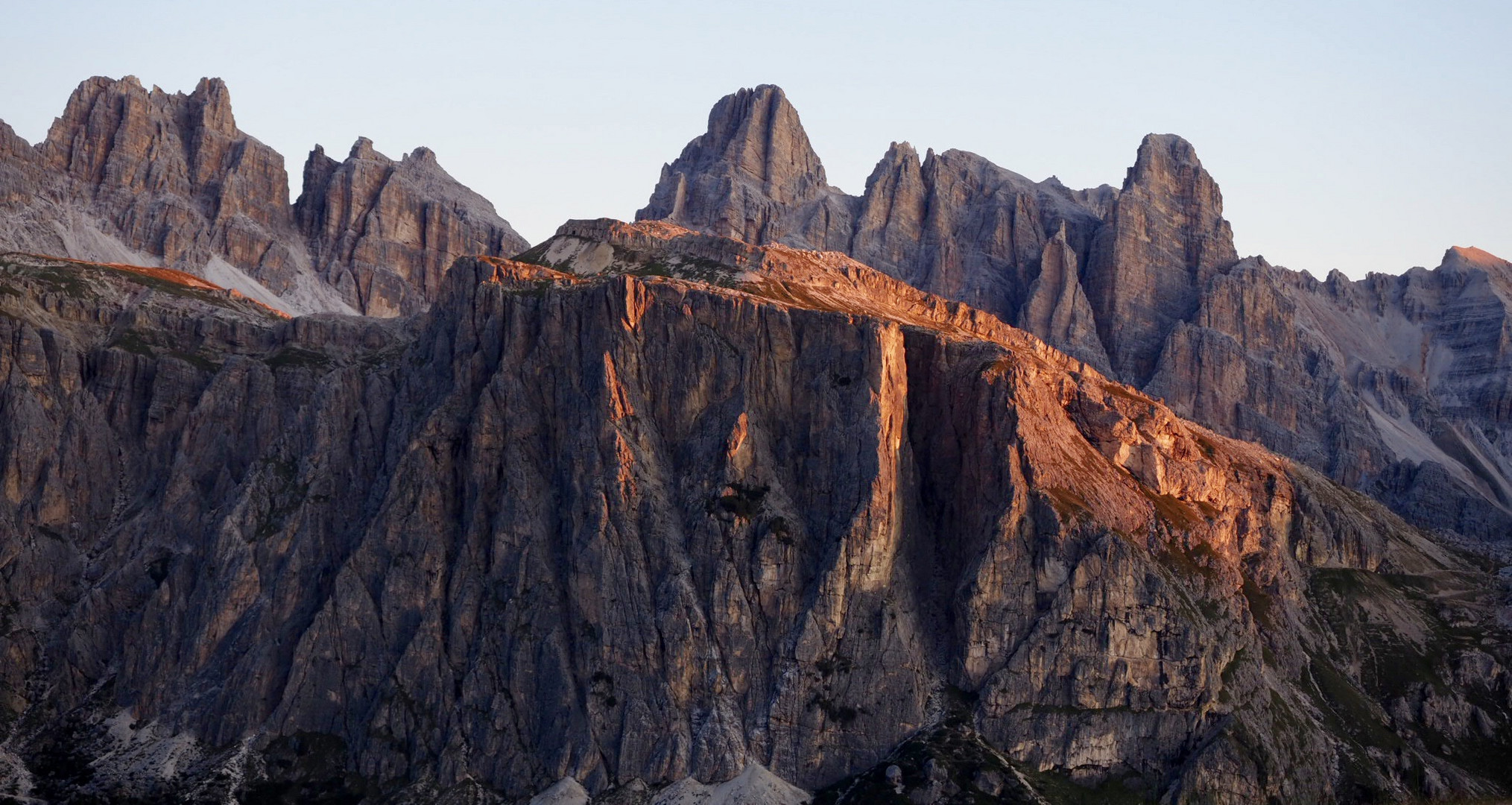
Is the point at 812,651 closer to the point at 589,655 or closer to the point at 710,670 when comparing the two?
the point at 710,670

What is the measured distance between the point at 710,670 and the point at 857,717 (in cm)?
1955

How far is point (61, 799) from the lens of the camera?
7549 inches

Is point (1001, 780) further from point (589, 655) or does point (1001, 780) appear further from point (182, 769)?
point (182, 769)

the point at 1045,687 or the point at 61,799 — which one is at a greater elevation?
the point at 1045,687

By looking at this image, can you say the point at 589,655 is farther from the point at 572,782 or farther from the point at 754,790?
the point at 754,790

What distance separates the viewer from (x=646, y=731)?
631 ft

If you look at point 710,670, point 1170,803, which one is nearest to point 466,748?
point 710,670

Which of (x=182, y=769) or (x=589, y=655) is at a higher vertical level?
(x=589, y=655)

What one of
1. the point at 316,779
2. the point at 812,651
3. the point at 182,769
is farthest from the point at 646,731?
the point at 182,769

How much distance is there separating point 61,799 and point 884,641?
105 metres

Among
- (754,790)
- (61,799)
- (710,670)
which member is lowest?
(61,799)

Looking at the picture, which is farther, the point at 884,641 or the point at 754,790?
the point at 884,641

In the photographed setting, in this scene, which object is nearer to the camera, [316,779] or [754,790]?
[754,790]

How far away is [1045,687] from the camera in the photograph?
19912 centimetres
